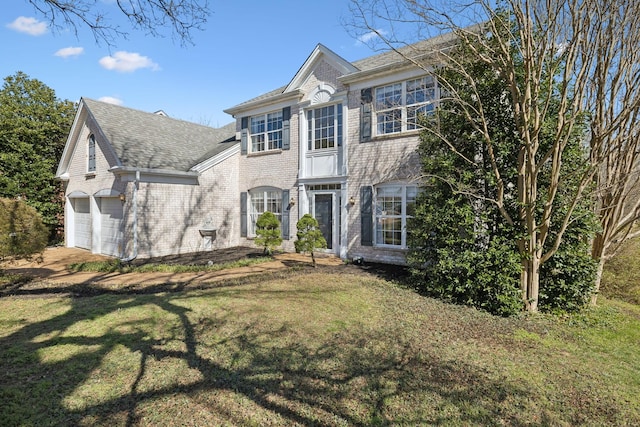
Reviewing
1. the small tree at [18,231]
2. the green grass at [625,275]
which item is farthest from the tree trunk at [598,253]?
the small tree at [18,231]

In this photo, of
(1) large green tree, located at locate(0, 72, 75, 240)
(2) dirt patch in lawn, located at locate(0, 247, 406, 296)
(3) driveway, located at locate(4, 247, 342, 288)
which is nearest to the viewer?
(2) dirt patch in lawn, located at locate(0, 247, 406, 296)

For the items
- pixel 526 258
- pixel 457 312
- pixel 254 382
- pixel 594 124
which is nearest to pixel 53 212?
pixel 254 382

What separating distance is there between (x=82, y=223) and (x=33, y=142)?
5200 mm

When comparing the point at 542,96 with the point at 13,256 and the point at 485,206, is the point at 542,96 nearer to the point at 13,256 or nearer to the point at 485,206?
the point at 485,206

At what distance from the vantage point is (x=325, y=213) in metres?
12.1

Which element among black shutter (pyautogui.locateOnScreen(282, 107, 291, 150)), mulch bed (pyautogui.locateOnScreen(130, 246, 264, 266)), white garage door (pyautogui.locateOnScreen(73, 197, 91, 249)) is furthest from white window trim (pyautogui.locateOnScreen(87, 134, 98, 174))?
black shutter (pyautogui.locateOnScreen(282, 107, 291, 150))

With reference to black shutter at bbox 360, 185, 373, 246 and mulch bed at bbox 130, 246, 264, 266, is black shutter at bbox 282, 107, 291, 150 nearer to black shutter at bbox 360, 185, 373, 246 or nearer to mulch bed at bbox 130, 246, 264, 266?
black shutter at bbox 360, 185, 373, 246

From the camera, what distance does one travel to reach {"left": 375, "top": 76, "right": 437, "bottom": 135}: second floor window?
975 cm

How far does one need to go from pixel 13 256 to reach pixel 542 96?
1358cm

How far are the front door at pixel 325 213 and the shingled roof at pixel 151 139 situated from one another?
529 cm

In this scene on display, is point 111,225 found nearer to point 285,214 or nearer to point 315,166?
point 285,214

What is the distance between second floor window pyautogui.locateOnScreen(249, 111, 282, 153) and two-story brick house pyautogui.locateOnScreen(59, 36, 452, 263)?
4 cm

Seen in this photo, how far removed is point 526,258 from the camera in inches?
239

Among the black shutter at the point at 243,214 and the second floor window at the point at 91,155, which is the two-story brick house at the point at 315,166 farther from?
the second floor window at the point at 91,155
